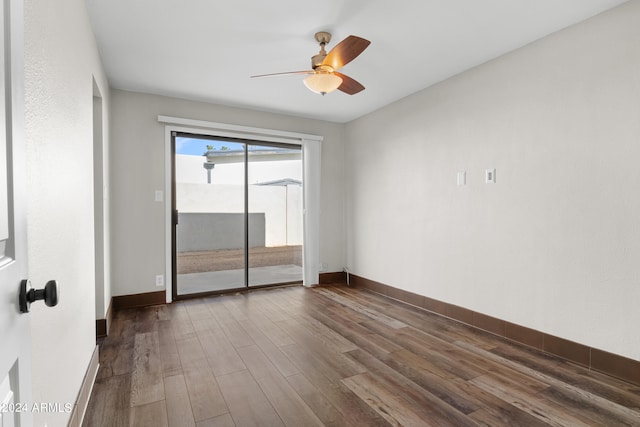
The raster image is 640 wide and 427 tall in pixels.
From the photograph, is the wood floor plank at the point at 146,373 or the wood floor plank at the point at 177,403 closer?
the wood floor plank at the point at 177,403

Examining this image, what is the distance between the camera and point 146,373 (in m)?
2.19

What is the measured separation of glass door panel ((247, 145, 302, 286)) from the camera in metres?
4.68

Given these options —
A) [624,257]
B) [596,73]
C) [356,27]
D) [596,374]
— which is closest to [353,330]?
[596,374]

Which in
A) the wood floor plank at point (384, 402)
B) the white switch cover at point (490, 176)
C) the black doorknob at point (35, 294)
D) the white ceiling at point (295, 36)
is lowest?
the wood floor plank at point (384, 402)

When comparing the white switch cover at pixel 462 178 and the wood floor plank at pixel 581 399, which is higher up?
the white switch cover at pixel 462 178

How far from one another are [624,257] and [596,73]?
50.6 inches

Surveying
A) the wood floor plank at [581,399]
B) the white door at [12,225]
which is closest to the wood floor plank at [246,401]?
the white door at [12,225]

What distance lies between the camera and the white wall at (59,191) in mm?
1104

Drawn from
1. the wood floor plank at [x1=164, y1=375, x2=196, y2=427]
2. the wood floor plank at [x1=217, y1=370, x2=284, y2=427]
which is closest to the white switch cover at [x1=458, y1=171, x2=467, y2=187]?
the wood floor plank at [x1=217, y1=370, x2=284, y2=427]

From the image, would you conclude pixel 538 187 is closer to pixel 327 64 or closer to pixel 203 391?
pixel 327 64

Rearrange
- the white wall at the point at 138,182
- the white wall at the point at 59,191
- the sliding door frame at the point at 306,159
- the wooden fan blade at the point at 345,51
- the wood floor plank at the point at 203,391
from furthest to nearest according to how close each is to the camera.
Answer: the sliding door frame at the point at 306,159, the white wall at the point at 138,182, the wooden fan blade at the point at 345,51, the wood floor plank at the point at 203,391, the white wall at the point at 59,191

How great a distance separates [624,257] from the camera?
6.97ft

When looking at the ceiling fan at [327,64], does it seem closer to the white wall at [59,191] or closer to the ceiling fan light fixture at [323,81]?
the ceiling fan light fixture at [323,81]

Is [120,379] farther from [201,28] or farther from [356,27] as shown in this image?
[356,27]
